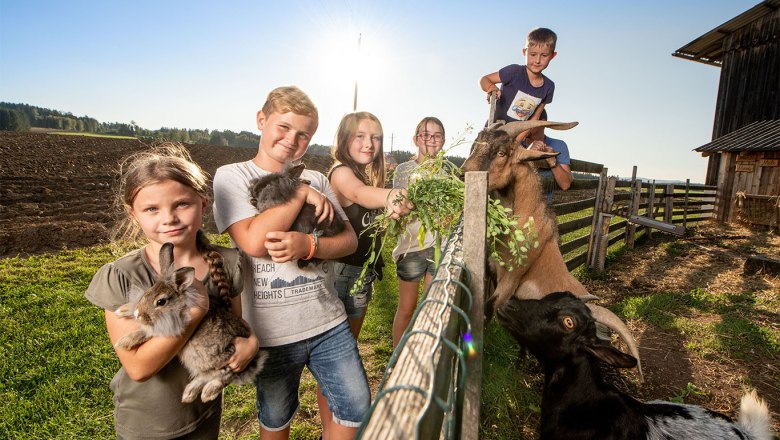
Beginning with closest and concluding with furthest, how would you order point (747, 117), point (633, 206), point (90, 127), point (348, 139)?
1. point (348, 139)
2. point (633, 206)
3. point (747, 117)
4. point (90, 127)

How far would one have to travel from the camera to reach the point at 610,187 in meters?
7.93

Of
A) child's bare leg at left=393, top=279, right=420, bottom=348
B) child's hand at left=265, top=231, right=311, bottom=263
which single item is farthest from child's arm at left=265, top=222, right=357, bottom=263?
child's bare leg at left=393, top=279, right=420, bottom=348

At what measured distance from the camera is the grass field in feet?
11.2

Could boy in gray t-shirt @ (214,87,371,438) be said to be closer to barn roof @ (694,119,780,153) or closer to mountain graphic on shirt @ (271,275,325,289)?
mountain graphic on shirt @ (271,275,325,289)

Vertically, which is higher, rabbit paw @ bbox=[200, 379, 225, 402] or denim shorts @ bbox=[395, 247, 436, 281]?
denim shorts @ bbox=[395, 247, 436, 281]

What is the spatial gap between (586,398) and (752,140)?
19592 mm

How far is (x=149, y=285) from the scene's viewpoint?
1.72 metres

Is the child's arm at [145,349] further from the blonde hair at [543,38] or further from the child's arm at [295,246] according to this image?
the blonde hair at [543,38]

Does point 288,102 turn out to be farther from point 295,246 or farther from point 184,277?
point 184,277

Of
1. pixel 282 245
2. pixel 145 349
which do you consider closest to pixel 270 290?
pixel 282 245

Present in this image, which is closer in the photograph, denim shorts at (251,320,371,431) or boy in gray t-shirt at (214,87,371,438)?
boy in gray t-shirt at (214,87,371,438)

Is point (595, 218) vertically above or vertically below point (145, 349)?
above

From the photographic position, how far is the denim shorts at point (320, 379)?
84.8 inches

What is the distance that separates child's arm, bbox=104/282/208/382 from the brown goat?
2.64 metres
